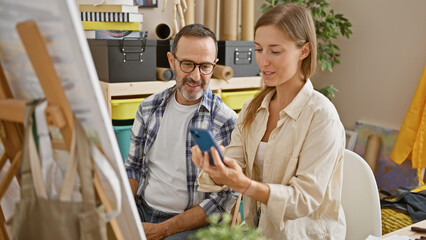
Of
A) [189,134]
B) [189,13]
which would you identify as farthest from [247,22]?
[189,134]

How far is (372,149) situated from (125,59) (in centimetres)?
189

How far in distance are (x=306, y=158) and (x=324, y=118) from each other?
13cm

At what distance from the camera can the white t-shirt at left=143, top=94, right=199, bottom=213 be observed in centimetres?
174

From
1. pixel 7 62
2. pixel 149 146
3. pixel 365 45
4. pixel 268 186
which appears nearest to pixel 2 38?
pixel 7 62

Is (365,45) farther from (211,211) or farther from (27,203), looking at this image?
(27,203)

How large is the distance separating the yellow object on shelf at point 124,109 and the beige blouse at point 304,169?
1.24 meters

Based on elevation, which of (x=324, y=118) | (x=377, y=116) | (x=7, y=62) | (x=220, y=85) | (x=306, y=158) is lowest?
(x=377, y=116)

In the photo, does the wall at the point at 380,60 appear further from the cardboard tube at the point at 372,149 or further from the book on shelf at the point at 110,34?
the book on shelf at the point at 110,34

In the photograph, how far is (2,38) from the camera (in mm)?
899

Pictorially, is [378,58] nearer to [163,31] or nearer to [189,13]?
[189,13]

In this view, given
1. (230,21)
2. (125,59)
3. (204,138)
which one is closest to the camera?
(204,138)

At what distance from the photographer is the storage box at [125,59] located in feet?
8.19

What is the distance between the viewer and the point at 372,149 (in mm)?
3213

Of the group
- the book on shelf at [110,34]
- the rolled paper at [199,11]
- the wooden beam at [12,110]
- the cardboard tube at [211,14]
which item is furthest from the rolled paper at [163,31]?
the wooden beam at [12,110]
